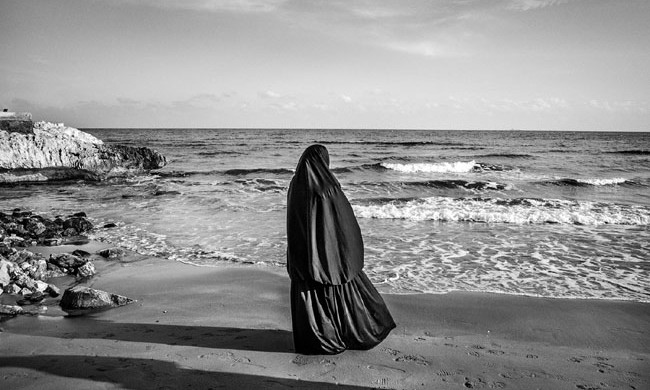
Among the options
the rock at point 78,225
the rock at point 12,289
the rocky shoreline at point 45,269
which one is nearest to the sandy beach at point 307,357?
the rocky shoreline at point 45,269

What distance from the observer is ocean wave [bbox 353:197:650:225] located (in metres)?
11.6

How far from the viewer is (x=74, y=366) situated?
378 centimetres

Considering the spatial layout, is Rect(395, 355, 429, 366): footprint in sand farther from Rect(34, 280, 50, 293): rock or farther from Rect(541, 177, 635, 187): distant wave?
Rect(541, 177, 635, 187): distant wave

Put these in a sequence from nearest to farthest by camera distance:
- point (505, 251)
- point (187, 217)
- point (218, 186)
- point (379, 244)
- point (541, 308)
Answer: point (541, 308), point (505, 251), point (379, 244), point (187, 217), point (218, 186)

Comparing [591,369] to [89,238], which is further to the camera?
[89,238]

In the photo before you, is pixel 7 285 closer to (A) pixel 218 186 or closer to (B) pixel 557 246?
(B) pixel 557 246

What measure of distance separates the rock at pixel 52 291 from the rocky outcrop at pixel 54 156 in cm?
1704

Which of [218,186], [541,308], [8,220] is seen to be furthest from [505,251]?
[218,186]

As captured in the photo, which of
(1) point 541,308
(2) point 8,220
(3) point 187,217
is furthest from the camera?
→ (3) point 187,217

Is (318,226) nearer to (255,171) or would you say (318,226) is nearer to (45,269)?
(45,269)

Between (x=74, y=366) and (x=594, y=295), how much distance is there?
6679mm

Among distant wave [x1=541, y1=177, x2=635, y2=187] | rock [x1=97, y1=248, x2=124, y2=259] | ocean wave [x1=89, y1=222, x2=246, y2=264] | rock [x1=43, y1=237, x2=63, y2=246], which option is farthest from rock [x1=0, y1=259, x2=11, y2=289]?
distant wave [x1=541, y1=177, x2=635, y2=187]

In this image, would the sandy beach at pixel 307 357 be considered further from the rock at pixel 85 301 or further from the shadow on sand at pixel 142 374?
the rock at pixel 85 301

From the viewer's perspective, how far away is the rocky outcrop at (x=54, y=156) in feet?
64.2
